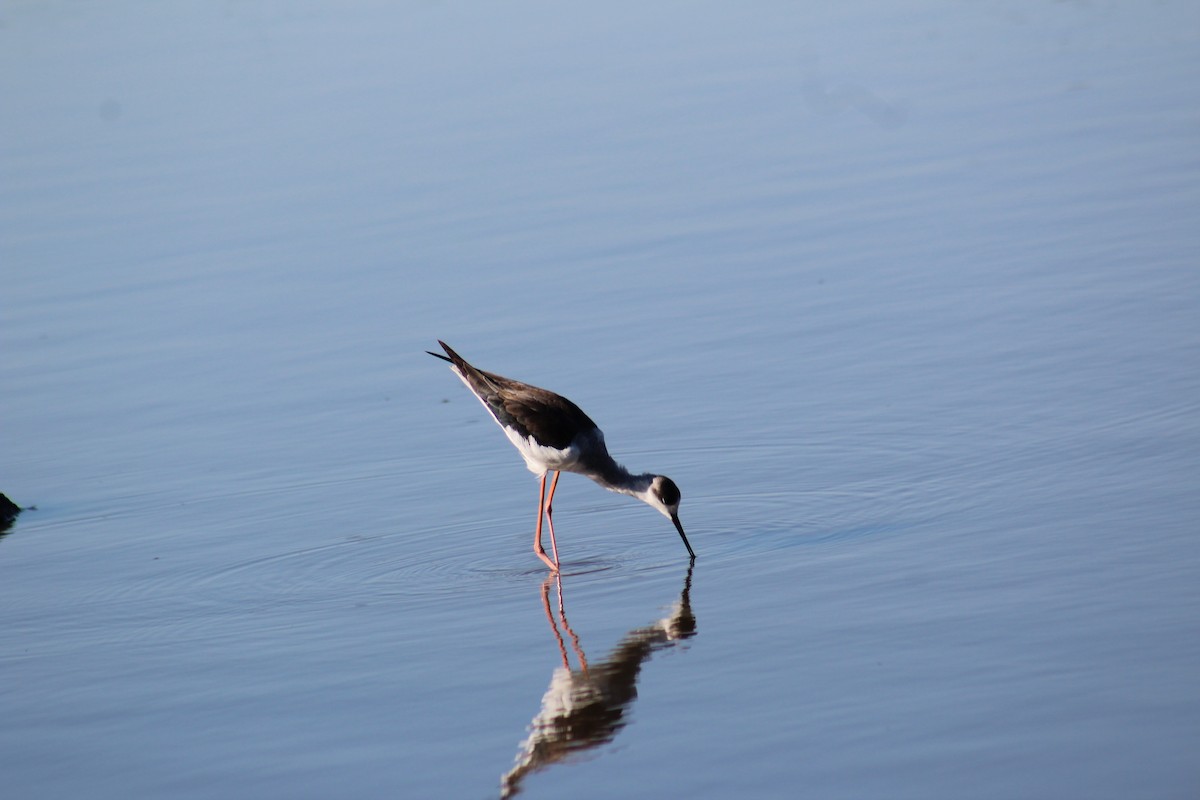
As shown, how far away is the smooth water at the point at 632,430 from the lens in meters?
6.12

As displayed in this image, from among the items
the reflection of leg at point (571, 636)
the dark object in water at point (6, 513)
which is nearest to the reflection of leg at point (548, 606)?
the reflection of leg at point (571, 636)

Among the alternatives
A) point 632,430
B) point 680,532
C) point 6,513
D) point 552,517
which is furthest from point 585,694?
point 6,513

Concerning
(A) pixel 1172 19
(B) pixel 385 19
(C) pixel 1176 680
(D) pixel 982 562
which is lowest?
(C) pixel 1176 680

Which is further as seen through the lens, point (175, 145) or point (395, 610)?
point (175, 145)

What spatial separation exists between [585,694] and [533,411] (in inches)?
87.2

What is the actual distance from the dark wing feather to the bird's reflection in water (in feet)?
3.55

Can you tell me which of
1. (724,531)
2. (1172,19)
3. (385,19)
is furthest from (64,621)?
(385,19)

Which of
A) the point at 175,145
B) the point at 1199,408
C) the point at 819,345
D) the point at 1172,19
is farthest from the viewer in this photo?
the point at 1172,19

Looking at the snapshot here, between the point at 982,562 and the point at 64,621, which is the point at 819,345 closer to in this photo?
the point at 982,562

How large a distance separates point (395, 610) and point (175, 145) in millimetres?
11858

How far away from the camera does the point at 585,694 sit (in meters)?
6.52

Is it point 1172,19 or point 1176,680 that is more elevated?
point 1172,19

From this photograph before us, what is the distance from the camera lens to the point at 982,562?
23.8ft

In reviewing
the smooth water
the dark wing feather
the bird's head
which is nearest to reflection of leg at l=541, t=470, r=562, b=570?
the smooth water
